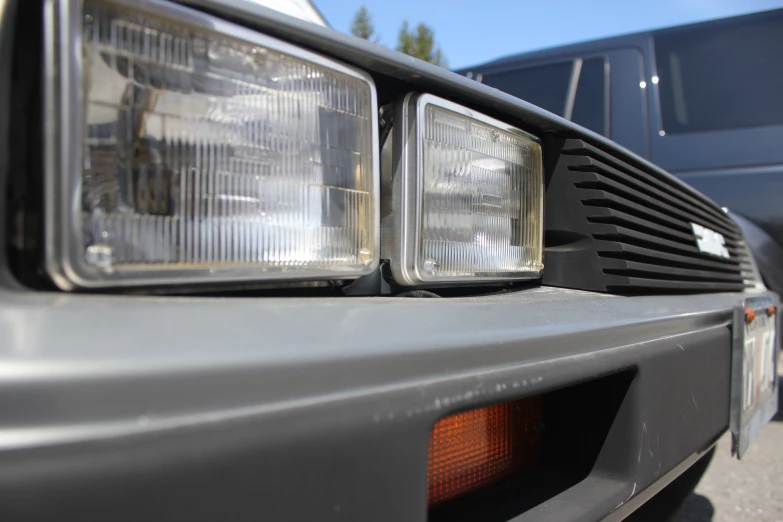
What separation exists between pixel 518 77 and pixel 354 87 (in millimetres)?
3043

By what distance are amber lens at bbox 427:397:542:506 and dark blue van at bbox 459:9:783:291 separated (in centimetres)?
217

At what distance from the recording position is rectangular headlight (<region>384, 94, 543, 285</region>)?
2.91 ft

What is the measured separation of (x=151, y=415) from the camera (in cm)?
47

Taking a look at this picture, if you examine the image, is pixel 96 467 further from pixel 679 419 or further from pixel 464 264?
pixel 679 419

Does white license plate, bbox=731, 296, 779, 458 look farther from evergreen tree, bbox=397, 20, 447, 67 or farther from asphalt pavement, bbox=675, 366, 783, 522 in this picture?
evergreen tree, bbox=397, 20, 447, 67

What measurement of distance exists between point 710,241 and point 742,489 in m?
1.18

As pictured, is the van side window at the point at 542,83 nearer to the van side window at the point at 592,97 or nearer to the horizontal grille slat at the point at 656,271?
the van side window at the point at 592,97

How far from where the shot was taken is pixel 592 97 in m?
3.31

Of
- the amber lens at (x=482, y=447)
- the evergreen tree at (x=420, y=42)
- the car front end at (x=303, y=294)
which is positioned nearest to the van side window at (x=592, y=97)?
the car front end at (x=303, y=294)

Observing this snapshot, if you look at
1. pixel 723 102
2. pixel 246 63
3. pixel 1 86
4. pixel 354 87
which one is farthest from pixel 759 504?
pixel 1 86

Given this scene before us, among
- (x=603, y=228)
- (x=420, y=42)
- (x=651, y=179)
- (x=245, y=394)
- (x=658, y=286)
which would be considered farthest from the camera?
(x=420, y=42)

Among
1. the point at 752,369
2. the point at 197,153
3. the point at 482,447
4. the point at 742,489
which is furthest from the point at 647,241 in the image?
the point at 742,489

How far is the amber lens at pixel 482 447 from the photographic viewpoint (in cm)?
86

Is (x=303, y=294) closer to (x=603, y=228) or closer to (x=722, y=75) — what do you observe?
(x=603, y=228)
